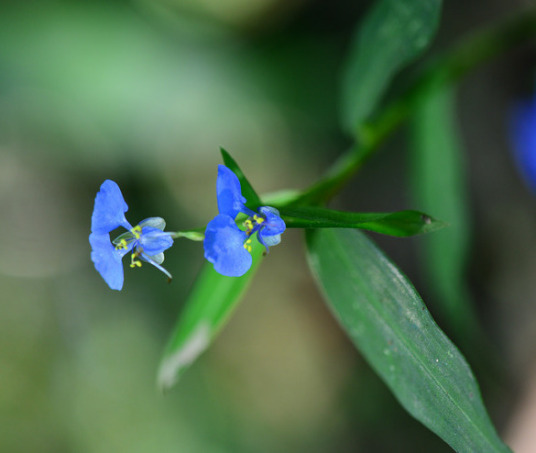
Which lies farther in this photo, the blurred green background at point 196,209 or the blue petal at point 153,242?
the blurred green background at point 196,209

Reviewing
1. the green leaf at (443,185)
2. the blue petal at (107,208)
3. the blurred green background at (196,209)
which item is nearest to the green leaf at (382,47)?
the green leaf at (443,185)

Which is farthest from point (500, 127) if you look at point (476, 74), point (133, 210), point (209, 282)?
point (209, 282)

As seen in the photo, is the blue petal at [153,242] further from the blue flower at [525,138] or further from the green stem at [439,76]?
the blue flower at [525,138]

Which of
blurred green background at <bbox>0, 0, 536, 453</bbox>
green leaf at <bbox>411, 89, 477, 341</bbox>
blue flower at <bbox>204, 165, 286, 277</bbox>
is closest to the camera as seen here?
blue flower at <bbox>204, 165, 286, 277</bbox>

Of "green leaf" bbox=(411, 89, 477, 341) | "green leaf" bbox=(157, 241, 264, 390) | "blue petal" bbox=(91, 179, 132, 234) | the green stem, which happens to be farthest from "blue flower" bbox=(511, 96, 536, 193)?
"blue petal" bbox=(91, 179, 132, 234)

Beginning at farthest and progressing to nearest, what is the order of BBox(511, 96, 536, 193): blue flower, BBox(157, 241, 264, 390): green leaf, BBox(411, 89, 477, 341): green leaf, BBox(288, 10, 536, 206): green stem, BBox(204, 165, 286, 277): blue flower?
BBox(511, 96, 536, 193): blue flower
BBox(411, 89, 477, 341): green leaf
BBox(288, 10, 536, 206): green stem
BBox(157, 241, 264, 390): green leaf
BBox(204, 165, 286, 277): blue flower

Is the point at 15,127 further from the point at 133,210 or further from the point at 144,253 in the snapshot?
the point at 144,253

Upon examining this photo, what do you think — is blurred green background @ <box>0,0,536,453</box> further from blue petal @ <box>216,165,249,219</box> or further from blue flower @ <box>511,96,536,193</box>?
blue petal @ <box>216,165,249,219</box>
